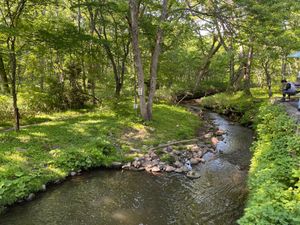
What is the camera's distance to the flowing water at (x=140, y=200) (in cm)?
609

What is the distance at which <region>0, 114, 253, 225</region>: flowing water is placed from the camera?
6.09 m

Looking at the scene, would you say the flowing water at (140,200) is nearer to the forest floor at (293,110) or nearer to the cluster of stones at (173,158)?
the cluster of stones at (173,158)

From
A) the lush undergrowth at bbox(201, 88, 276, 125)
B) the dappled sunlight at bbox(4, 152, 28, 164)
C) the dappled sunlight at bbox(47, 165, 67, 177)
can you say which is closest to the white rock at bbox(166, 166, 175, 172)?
the dappled sunlight at bbox(47, 165, 67, 177)

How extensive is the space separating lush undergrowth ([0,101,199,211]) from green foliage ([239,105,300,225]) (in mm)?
4879

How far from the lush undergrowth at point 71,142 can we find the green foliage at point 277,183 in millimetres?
4879

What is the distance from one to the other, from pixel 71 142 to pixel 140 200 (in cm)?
410

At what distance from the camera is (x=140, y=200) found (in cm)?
700

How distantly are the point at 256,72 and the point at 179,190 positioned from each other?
29.2 meters

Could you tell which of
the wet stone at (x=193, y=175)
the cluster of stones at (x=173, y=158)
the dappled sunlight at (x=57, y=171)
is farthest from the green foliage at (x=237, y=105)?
the dappled sunlight at (x=57, y=171)

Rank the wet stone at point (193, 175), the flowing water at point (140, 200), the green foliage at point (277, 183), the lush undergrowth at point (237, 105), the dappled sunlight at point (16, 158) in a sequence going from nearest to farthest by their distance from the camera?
the green foliage at point (277, 183)
the flowing water at point (140, 200)
the dappled sunlight at point (16, 158)
the wet stone at point (193, 175)
the lush undergrowth at point (237, 105)

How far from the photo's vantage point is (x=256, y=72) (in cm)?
3294

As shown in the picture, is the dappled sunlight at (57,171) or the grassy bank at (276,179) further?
the dappled sunlight at (57,171)

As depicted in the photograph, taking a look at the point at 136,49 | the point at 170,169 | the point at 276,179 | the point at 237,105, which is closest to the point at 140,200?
the point at 170,169

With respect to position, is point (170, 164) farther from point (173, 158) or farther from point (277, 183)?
point (277, 183)
